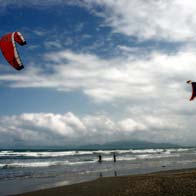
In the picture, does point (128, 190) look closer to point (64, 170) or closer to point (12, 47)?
point (12, 47)

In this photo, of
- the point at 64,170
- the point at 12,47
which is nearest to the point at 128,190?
the point at 12,47

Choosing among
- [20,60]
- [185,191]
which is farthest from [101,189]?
[20,60]

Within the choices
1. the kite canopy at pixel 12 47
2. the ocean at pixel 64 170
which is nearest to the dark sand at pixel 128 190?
the ocean at pixel 64 170

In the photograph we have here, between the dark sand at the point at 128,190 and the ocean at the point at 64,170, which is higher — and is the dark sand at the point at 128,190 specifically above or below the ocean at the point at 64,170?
below

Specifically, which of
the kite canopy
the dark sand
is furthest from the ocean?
the kite canopy

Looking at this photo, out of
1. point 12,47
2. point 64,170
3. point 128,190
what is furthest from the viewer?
point 64,170

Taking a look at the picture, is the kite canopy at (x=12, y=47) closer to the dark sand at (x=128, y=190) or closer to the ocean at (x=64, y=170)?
the dark sand at (x=128, y=190)

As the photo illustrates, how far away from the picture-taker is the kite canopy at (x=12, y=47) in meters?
9.80

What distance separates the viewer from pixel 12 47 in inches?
400

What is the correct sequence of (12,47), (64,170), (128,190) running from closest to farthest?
(12,47) < (128,190) < (64,170)

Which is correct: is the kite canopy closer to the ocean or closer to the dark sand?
the dark sand

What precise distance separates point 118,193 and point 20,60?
9.57 meters

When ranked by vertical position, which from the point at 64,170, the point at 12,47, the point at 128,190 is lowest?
the point at 128,190

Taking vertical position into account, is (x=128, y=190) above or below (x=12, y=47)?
below
